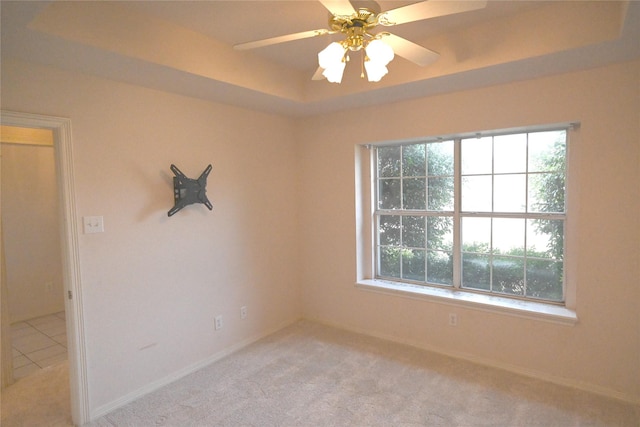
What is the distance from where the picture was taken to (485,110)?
9.18 feet

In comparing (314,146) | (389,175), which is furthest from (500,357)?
(314,146)

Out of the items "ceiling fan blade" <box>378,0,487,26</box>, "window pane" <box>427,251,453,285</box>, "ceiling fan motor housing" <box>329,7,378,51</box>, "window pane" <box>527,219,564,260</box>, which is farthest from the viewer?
"window pane" <box>427,251,453,285</box>

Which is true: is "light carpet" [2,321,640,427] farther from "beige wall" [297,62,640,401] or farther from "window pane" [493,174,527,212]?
"window pane" [493,174,527,212]

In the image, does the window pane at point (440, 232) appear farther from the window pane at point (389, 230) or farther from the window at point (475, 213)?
the window pane at point (389, 230)

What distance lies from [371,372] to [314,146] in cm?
228

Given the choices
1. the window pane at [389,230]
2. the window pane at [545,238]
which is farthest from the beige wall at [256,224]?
the window pane at [389,230]

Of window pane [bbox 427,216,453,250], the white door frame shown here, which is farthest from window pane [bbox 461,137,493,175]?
the white door frame

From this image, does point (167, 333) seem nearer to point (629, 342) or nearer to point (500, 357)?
point (500, 357)

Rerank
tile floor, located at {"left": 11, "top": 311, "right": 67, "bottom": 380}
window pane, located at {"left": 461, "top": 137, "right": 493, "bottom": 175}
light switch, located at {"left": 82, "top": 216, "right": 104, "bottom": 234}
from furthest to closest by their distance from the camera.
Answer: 1. tile floor, located at {"left": 11, "top": 311, "right": 67, "bottom": 380}
2. window pane, located at {"left": 461, "top": 137, "right": 493, "bottom": 175}
3. light switch, located at {"left": 82, "top": 216, "right": 104, "bottom": 234}

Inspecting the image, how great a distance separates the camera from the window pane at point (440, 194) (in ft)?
10.5

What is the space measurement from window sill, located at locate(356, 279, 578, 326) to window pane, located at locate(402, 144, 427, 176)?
1.10 meters

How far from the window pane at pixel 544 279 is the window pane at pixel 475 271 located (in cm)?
32

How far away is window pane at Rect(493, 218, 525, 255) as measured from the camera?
2891 mm

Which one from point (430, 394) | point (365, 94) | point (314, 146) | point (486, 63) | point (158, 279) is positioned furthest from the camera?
point (314, 146)
